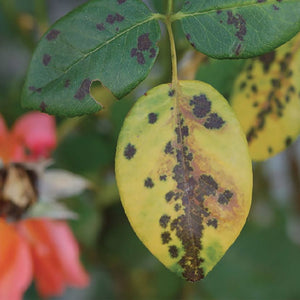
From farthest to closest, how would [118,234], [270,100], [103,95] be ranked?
[118,234], [103,95], [270,100]

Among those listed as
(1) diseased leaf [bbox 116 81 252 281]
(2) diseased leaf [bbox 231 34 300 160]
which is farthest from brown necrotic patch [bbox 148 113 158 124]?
(2) diseased leaf [bbox 231 34 300 160]

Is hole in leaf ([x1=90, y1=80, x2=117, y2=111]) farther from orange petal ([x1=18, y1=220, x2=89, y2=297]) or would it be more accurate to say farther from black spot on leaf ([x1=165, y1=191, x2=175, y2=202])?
black spot on leaf ([x1=165, y1=191, x2=175, y2=202])

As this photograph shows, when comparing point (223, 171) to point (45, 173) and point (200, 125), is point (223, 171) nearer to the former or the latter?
point (200, 125)

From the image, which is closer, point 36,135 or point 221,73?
point 221,73

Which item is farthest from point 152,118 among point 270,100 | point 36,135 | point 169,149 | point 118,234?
point 118,234

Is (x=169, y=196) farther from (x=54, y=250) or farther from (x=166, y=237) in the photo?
(x=54, y=250)
